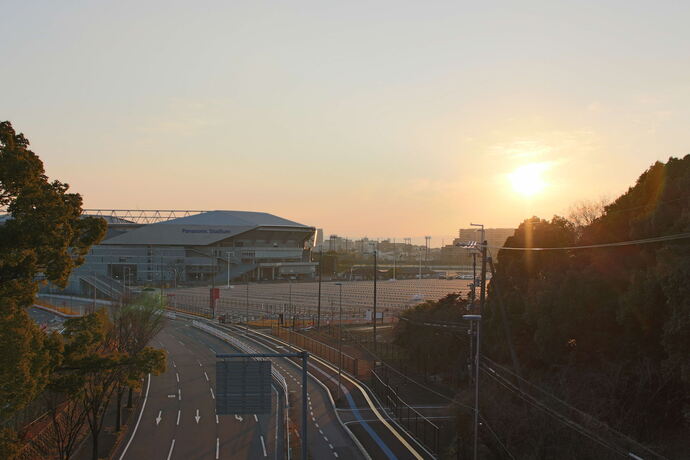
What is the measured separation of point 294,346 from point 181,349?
6673mm

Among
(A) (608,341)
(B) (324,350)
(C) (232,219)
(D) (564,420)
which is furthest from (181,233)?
(D) (564,420)

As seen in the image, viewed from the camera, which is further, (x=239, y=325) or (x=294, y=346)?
(x=239, y=325)

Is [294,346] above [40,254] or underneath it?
underneath

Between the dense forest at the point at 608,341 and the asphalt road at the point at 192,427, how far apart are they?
20.2ft

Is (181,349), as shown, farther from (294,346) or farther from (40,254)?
(40,254)

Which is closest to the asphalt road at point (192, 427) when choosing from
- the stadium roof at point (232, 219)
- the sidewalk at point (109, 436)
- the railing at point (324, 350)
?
the sidewalk at point (109, 436)

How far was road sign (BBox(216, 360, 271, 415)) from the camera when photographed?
14109 mm

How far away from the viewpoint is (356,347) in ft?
116

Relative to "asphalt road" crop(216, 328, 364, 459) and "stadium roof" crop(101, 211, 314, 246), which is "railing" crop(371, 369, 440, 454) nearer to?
"asphalt road" crop(216, 328, 364, 459)

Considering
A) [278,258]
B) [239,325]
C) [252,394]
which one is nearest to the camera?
[252,394]

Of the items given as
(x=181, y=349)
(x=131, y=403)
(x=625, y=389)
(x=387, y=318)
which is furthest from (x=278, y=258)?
(x=625, y=389)

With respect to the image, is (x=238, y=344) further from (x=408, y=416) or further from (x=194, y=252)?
(x=194, y=252)

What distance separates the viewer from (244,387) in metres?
14.2

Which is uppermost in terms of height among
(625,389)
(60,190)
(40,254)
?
(60,190)
